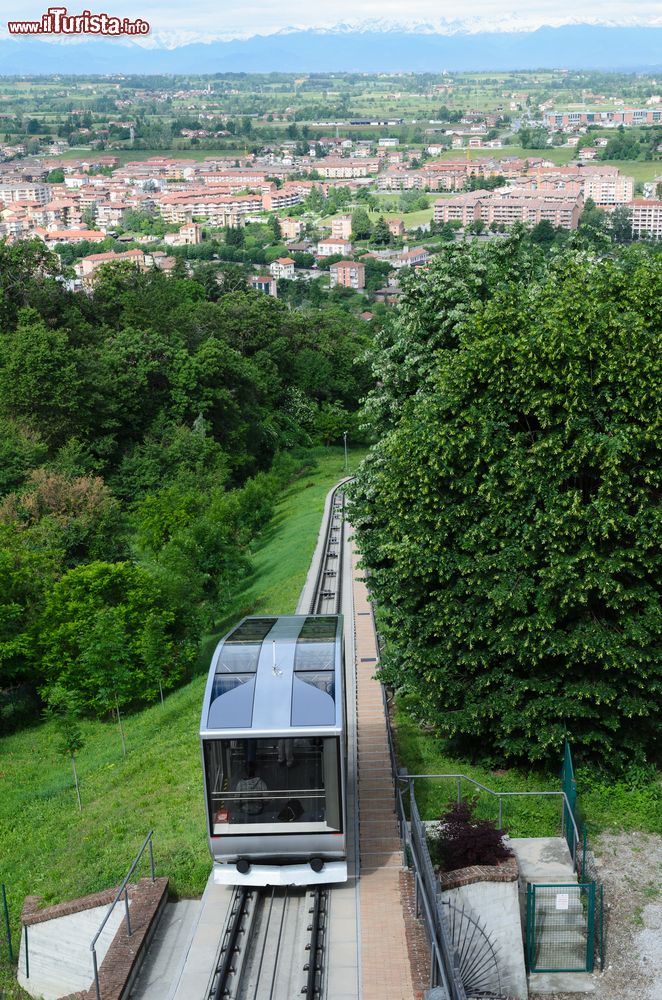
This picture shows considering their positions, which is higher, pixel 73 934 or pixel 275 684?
pixel 275 684

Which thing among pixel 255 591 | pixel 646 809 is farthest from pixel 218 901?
pixel 255 591

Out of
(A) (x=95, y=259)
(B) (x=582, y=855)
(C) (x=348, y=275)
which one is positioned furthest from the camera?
(A) (x=95, y=259)

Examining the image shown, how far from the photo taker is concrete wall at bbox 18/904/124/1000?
1445 centimetres

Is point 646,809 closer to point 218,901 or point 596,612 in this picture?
point 596,612

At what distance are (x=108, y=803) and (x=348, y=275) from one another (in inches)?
5719

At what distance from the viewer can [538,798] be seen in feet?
58.9

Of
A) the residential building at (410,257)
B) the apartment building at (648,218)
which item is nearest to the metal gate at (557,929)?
the residential building at (410,257)

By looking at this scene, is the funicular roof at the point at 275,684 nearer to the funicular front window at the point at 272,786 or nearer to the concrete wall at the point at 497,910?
the funicular front window at the point at 272,786

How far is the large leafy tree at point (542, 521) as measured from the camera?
16.9 meters

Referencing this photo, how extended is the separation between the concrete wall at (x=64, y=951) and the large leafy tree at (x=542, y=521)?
649 cm

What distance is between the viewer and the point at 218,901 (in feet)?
47.7

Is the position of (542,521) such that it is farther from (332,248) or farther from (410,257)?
(332,248)

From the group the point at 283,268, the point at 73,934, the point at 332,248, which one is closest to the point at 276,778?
the point at 73,934

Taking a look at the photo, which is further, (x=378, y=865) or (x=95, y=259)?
(x=95, y=259)
